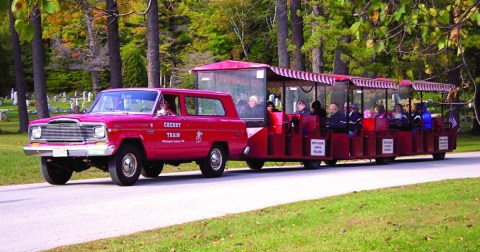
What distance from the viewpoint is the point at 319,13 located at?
35656 mm

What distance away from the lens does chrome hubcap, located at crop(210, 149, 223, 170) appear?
1850 centimetres

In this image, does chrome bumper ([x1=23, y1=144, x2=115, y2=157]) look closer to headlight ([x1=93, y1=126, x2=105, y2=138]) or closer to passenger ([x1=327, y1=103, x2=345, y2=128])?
headlight ([x1=93, y1=126, x2=105, y2=138])

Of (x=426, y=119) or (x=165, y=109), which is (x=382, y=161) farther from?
(x=165, y=109)

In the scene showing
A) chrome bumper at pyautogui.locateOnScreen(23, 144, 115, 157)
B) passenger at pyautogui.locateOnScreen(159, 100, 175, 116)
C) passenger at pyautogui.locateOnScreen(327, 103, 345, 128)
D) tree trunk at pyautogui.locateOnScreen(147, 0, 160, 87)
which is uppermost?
tree trunk at pyautogui.locateOnScreen(147, 0, 160, 87)

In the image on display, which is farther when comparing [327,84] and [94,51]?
[94,51]

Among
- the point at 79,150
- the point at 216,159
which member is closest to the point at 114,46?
the point at 216,159

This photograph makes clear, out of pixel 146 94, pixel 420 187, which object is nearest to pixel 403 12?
pixel 420 187

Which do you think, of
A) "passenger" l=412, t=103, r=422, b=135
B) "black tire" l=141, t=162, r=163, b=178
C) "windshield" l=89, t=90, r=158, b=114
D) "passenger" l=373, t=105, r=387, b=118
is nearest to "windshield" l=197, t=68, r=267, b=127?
"black tire" l=141, t=162, r=163, b=178

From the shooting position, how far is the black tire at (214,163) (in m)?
18.3

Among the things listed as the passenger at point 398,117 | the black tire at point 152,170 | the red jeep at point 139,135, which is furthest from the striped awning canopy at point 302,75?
the passenger at point 398,117

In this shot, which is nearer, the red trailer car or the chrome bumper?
the chrome bumper

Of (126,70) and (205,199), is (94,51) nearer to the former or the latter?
(126,70)

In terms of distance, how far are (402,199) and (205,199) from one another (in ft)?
11.0

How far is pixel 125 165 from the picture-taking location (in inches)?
622
